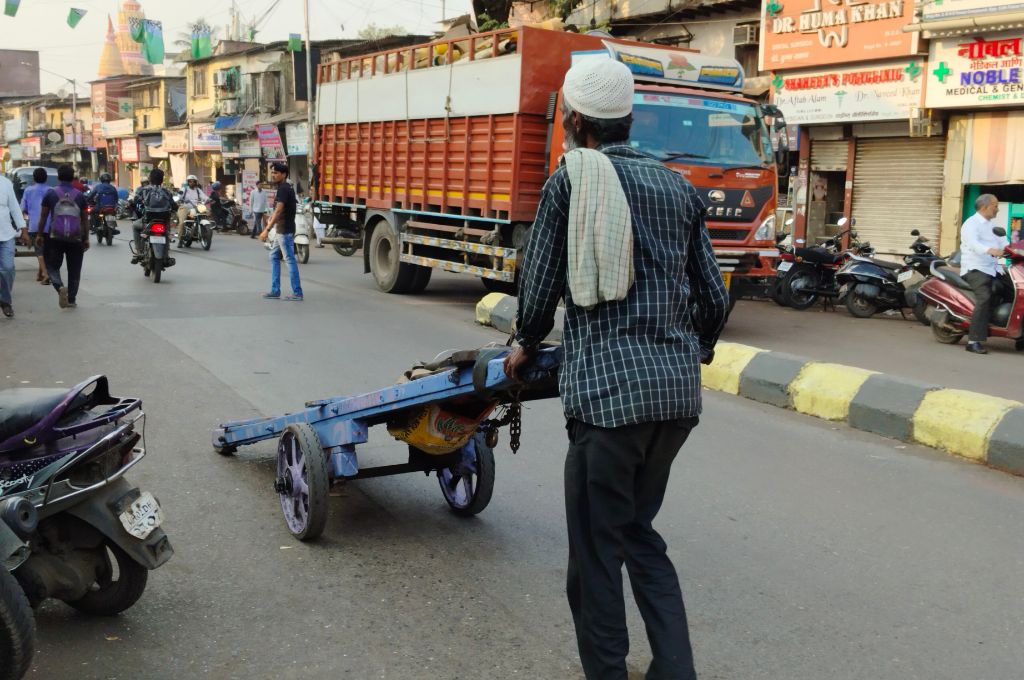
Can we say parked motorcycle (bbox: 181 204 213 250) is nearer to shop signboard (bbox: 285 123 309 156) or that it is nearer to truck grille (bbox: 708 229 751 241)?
shop signboard (bbox: 285 123 309 156)

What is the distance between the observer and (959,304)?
36.5 feet

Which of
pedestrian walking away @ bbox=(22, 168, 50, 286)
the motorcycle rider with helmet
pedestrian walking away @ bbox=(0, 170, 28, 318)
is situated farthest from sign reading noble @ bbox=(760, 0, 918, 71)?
pedestrian walking away @ bbox=(0, 170, 28, 318)

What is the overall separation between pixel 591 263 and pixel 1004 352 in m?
9.77

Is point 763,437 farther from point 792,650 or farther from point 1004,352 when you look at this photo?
point 1004,352

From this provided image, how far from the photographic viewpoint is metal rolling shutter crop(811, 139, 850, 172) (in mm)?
19203

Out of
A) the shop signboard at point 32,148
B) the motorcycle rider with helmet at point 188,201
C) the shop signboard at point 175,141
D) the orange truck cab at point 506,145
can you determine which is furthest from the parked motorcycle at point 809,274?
the shop signboard at point 32,148

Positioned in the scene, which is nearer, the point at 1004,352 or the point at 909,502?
the point at 909,502

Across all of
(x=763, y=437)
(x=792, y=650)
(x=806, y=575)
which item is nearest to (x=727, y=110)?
(x=763, y=437)

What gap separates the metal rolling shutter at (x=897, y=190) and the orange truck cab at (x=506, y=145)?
627 cm

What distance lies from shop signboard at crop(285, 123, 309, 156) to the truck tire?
22568 millimetres

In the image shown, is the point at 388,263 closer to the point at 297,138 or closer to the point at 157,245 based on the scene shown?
the point at 157,245

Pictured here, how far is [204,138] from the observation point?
47.4 metres

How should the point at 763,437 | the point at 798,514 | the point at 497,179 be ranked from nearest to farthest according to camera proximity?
1. the point at 798,514
2. the point at 763,437
3. the point at 497,179

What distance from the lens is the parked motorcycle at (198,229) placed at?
75.2ft
